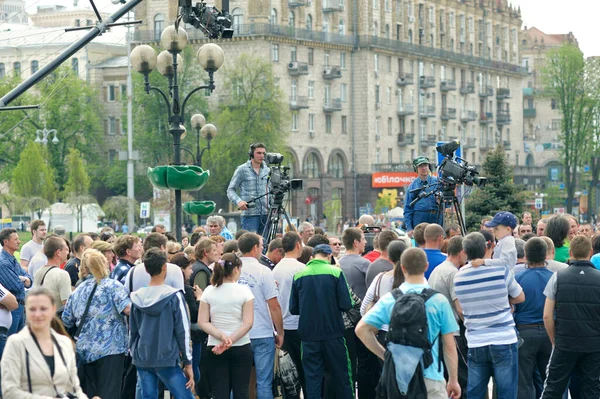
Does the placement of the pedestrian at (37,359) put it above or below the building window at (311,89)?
below

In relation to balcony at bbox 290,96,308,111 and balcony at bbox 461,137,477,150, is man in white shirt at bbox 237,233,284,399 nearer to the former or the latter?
balcony at bbox 290,96,308,111

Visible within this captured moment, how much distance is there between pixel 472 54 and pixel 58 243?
352ft

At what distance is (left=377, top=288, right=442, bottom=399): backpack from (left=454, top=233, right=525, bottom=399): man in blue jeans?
1673 millimetres

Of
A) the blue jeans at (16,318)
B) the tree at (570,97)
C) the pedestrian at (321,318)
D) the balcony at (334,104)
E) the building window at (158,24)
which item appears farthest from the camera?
the tree at (570,97)

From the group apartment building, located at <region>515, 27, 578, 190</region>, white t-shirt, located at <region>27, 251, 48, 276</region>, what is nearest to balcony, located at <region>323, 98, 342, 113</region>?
apartment building, located at <region>515, 27, 578, 190</region>

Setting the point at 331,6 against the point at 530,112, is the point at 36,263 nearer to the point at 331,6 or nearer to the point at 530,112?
the point at 331,6

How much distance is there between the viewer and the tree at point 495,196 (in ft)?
127

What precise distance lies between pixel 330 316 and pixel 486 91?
4279 inches

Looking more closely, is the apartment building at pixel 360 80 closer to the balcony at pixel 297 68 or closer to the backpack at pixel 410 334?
the balcony at pixel 297 68

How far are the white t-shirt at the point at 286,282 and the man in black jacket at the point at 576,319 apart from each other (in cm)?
278

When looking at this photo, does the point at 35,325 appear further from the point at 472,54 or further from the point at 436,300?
the point at 472,54

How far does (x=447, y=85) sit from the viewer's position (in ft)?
366

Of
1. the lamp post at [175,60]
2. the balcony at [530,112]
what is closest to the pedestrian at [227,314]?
the lamp post at [175,60]

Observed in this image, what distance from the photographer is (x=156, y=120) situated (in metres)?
90.4
